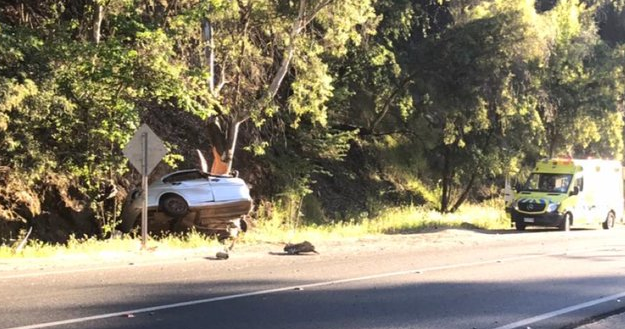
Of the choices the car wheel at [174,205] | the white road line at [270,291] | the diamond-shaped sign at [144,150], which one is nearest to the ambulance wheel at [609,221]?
the white road line at [270,291]

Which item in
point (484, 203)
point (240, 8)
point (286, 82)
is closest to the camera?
point (240, 8)

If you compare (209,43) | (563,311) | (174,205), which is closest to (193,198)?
(174,205)

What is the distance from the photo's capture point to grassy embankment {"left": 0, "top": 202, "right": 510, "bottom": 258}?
13.7 metres

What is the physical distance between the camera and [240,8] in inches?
723

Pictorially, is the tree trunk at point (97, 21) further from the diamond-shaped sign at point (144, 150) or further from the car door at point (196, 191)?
the car door at point (196, 191)

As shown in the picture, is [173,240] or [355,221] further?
[355,221]

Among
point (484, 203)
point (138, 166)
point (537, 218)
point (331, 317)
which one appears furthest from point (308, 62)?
point (484, 203)

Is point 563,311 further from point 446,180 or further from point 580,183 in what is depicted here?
point 446,180

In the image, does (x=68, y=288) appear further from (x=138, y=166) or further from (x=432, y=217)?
(x=432, y=217)

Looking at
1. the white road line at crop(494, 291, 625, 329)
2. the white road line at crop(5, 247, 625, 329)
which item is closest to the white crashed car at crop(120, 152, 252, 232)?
the white road line at crop(5, 247, 625, 329)

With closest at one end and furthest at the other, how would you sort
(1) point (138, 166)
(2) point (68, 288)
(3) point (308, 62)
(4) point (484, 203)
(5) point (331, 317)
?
1. (5) point (331, 317)
2. (2) point (68, 288)
3. (1) point (138, 166)
4. (3) point (308, 62)
5. (4) point (484, 203)

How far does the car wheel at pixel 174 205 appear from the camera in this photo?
16.8 metres

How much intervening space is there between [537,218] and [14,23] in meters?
18.5

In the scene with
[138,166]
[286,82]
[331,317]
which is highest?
[286,82]
